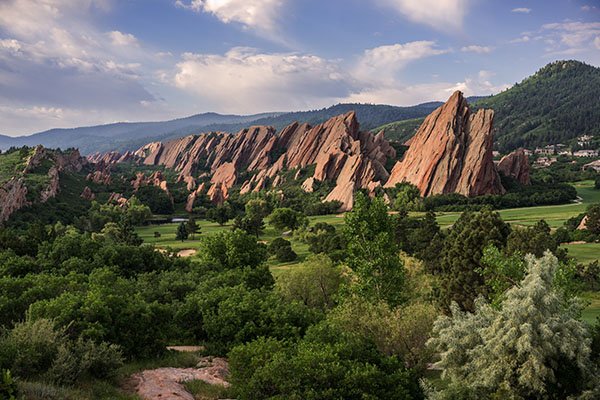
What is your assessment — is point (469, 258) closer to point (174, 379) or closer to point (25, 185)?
point (174, 379)

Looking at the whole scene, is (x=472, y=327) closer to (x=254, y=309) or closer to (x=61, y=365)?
(x=254, y=309)

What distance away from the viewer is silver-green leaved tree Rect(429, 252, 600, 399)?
1664cm

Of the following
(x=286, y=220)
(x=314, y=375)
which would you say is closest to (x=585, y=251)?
(x=286, y=220)

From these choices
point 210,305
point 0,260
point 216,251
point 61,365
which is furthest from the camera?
point 216,251

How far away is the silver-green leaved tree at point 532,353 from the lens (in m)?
16.6

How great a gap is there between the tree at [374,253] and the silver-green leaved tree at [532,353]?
18.6 meters

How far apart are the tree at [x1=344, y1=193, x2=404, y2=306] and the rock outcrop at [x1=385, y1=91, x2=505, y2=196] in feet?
A: 394

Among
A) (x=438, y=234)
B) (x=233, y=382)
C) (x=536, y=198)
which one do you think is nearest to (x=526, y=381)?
(x=233, y=382)

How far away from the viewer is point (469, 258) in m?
40.6

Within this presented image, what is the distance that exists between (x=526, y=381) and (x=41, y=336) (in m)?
18.1

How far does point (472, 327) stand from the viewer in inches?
760

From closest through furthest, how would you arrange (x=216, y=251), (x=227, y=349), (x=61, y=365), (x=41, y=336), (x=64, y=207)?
(x=61, y=365)
(x=41, y=336)
(x=227, y=349)
(x=216, y=251)
(x=64, y=207)

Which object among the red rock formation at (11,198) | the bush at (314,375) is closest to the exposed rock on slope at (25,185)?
the red rock formation at (11,198)

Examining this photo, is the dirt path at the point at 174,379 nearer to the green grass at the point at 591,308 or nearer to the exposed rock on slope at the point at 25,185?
the green grass at the point at 591,308
